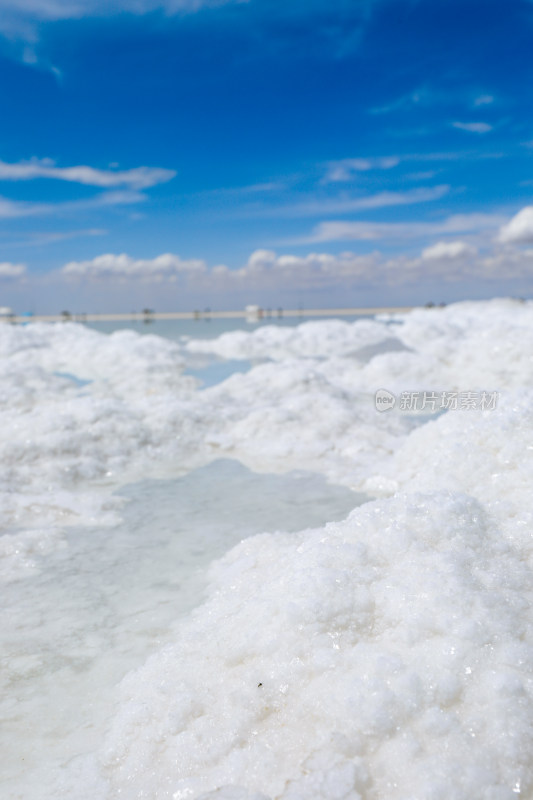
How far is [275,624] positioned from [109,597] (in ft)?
5.38

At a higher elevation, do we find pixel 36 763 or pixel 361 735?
pixel 361 735

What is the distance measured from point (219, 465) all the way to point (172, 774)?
5.20 m

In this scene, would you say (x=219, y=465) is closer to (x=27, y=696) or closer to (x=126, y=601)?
(x=126, y=601)

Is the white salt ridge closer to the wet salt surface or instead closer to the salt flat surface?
the salt flat surface

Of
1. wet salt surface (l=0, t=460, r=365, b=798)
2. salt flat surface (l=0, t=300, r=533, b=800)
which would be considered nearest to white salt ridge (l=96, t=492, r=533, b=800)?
salt flat surface (l=0, t=300, r=533, b=800)

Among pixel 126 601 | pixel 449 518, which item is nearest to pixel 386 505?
pixel 449 518

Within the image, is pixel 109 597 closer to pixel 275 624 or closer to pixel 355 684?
pixel 275 624

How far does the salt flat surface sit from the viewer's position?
242 centimetres

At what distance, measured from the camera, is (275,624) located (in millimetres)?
3023

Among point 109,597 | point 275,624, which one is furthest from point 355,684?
point 109,597

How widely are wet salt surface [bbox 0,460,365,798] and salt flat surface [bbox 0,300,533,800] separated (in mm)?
16

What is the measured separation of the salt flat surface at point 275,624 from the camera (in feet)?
7.95

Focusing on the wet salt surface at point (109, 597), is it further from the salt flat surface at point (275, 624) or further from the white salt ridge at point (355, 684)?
the white salt ridge at point (355, 684)

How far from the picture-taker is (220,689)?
283cm
